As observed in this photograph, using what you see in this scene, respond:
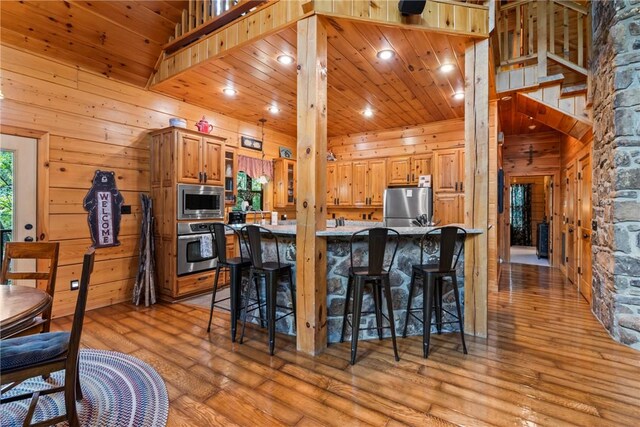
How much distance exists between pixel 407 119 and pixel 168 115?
3853mm

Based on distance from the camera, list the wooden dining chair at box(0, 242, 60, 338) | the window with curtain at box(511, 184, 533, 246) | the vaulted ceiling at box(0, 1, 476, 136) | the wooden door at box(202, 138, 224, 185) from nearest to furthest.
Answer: the wooden dining chair at box(0, 242, 60, 338)
the vaulted ceiling at box(0, 1, 476, 136)
the wooden door at box(202, 138, 224, 185)
the window with curtain at box(511, 184, 533, 246)

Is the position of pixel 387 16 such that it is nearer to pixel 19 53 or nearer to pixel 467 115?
pixel 467 115

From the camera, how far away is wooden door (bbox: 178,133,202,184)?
401 centimetres

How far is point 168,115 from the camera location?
4.45 metres

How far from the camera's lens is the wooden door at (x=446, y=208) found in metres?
5.21

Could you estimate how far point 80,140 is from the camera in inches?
142

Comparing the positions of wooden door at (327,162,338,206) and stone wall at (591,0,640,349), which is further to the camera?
wooden door at (327,162,338,206)

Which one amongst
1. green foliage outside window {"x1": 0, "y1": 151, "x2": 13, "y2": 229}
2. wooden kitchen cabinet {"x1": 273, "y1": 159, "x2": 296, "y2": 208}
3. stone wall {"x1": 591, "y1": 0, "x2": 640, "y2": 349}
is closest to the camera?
stone wall {"x1": 591, "y1": 0, "x2": 640, "y2": 349}

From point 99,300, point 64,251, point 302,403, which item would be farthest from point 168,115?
point 302,403

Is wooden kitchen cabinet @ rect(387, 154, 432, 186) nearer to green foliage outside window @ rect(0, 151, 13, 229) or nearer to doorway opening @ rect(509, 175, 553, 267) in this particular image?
green foliage outside window @ rect(0, 151, 13, 229)

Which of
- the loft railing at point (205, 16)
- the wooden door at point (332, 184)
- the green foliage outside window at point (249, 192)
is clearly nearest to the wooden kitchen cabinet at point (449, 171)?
the wooden door at point (332, 184)

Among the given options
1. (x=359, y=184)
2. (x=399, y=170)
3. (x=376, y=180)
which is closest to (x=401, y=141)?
(x=399, y=170)

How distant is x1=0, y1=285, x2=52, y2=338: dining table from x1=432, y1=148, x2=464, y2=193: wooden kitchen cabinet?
5.12 meters

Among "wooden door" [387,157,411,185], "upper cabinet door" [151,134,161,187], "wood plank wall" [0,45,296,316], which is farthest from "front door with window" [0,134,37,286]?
"wooden door" [387,157,411,185]
